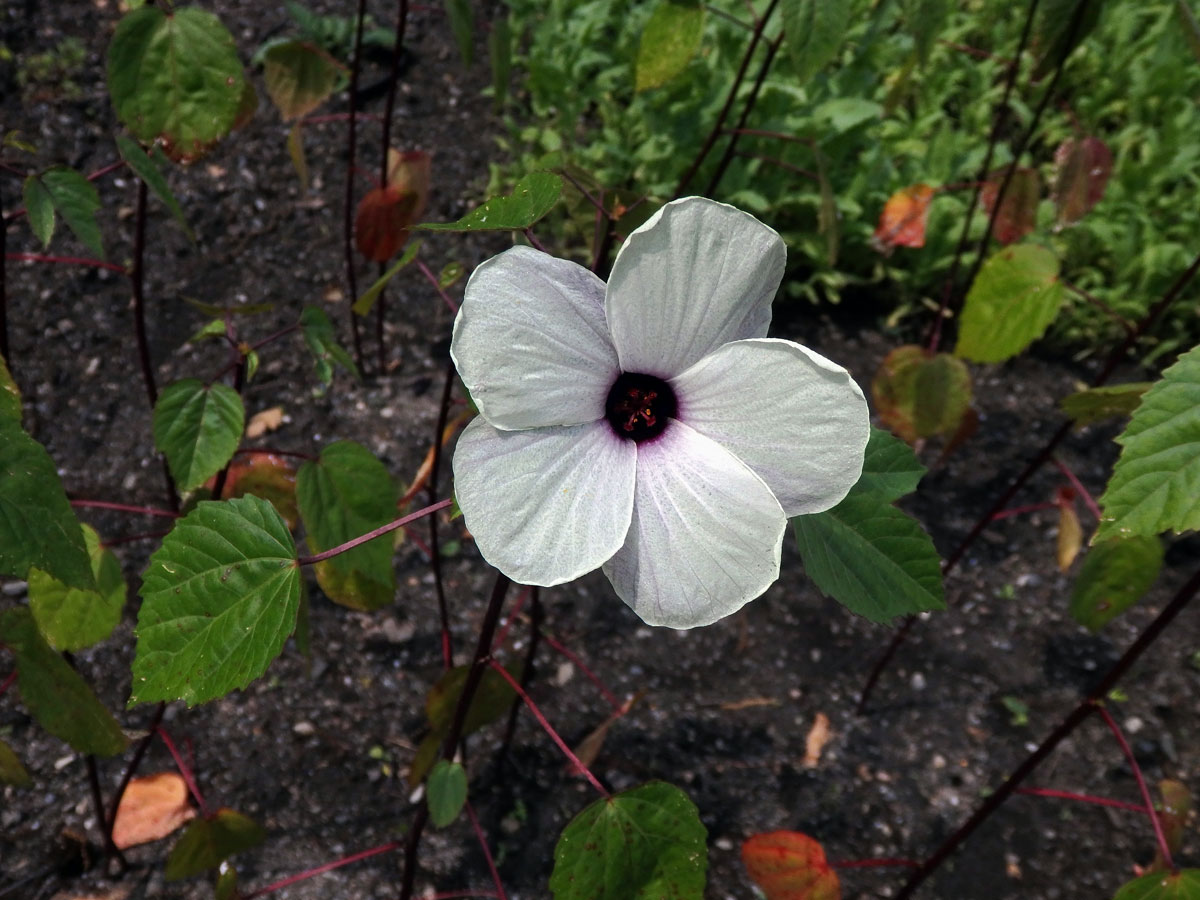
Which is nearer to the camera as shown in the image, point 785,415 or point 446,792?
point 785,415

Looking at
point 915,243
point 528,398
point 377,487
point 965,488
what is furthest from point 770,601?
point 528,398

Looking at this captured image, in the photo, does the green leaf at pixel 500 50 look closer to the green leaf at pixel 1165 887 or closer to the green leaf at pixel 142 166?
the green leaf at pixel 142 166

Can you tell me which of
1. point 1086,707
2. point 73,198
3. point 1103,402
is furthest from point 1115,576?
point 73,198

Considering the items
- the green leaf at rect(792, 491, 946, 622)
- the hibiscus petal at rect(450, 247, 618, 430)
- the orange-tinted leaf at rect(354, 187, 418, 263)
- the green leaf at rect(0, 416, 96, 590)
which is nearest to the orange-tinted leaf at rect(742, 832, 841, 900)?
the green leaf at rect(792, 491, 946, 622)

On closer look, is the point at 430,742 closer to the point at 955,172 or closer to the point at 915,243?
the point at 915,243

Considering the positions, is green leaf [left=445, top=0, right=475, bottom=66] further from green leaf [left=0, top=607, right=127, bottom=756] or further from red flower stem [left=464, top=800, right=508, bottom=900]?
red flower stem [left=464, top=800, right=508, bottom=900]

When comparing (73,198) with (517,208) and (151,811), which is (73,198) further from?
(151,811)
